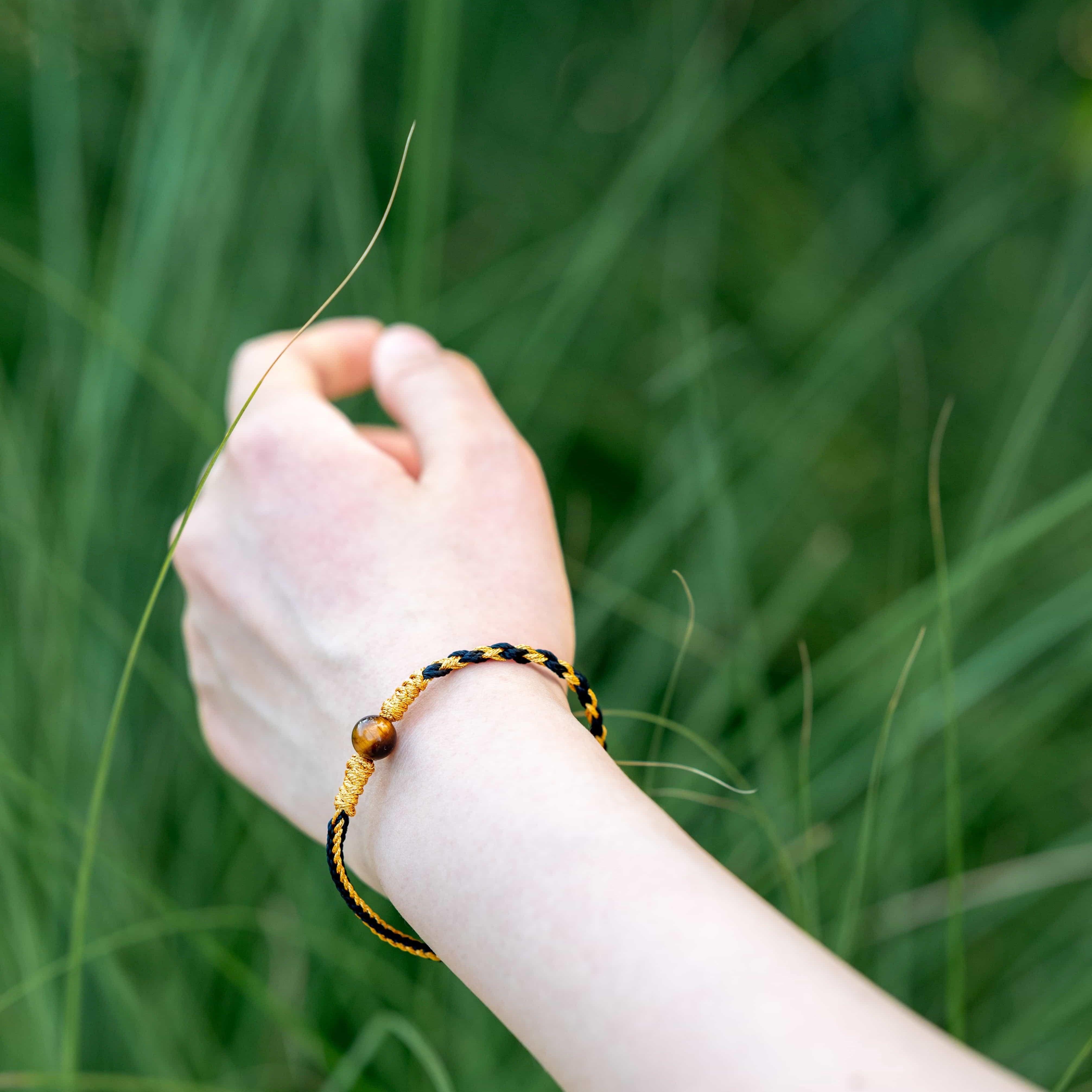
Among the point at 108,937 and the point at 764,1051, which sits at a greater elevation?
the point at 764,1051

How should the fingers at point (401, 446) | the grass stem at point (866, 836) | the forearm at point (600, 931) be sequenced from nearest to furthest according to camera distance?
the forearm at point (600, 931) → the grass stem at point (866, 836) → the fingers at point (401, 446)

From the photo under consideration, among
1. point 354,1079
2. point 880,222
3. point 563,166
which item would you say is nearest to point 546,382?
point 563,166

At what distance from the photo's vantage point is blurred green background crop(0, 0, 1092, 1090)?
438 millimetres

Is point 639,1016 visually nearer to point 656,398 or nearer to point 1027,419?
point 1027,419

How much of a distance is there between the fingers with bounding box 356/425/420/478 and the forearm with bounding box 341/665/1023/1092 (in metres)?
0.15

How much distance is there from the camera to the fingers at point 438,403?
13.5 inches

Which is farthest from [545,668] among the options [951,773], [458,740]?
[951,773]

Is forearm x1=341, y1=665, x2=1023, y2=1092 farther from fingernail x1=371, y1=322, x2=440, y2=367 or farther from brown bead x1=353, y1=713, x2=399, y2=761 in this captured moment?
fingernail x1=371, y1=322, x2=440, y2=367

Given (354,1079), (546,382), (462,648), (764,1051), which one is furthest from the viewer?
(546,382)

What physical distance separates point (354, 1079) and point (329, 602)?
0.23 metres

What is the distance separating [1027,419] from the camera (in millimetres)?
417

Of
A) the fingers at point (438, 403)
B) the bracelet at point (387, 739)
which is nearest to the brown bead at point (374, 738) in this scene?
the bracelet at point (387, 739)

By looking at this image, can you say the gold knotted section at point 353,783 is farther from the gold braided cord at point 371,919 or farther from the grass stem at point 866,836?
the grass stem at point 866,836

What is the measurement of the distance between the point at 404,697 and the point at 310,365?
0.20m
